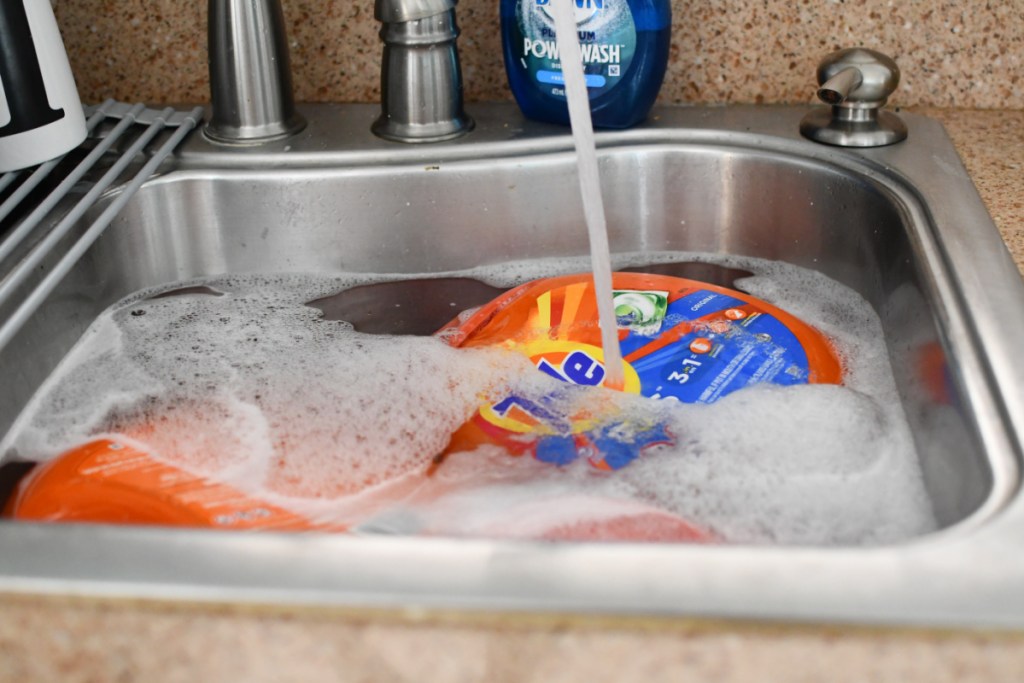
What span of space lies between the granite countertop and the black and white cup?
1.83 ft

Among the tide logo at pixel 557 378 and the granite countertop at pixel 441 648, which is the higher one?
the granite countertop at pixel 441 648

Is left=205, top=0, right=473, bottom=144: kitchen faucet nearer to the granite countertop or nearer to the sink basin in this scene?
the sink basin

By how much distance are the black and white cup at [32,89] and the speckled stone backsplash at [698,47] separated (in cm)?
19

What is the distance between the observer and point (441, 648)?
1.45ft

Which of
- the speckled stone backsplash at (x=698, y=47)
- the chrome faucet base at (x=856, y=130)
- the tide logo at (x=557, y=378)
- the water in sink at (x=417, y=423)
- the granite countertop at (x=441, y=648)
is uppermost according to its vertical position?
the speckled stone backsplash at (x=698, y=47)

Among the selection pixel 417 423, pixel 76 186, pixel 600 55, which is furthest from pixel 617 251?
pixel 76 186

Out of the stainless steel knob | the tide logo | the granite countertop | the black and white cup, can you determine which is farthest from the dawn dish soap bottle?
the granite countertop

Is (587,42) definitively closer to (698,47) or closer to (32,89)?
(698,47)

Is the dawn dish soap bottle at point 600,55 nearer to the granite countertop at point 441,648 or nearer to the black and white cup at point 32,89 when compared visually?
the black and white cup at point 32,89

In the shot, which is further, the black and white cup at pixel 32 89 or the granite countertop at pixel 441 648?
the black and white cup at pixel 32 89

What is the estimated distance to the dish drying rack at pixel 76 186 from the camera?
76 cm

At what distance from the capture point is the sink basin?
44 centimetres

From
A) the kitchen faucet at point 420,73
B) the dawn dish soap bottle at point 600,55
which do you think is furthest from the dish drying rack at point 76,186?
the dawn dish soap bottle at point 600,55

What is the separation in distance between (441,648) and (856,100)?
0.70 metres
